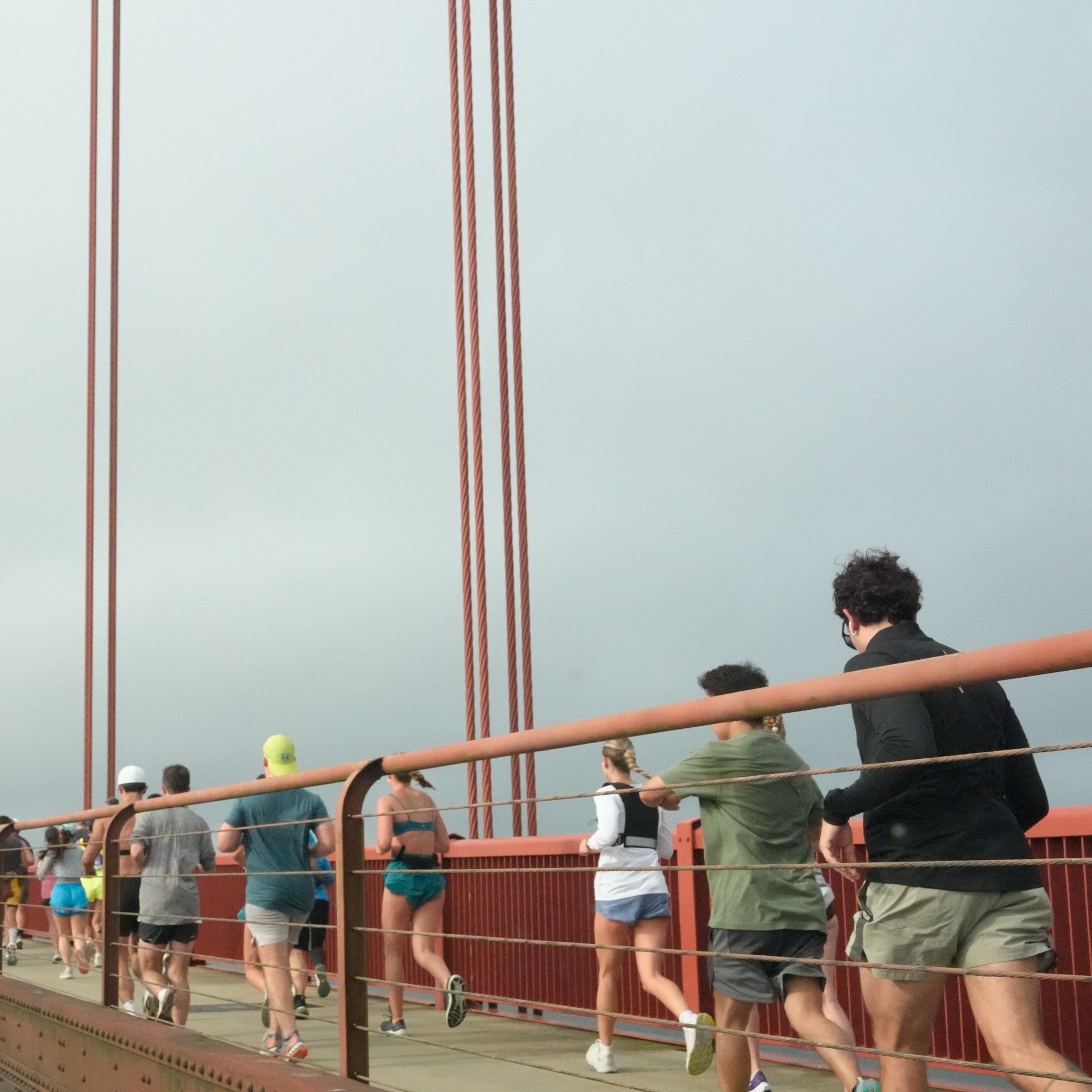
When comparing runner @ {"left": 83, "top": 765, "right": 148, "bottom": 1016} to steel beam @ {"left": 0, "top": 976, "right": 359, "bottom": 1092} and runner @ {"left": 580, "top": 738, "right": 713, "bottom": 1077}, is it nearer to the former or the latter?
steel beam @ {"left": 0, "top": 976, "right": 359, "bottom": 1092}

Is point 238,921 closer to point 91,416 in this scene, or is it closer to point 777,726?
point 777,726

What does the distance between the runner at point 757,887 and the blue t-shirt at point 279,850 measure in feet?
8.98

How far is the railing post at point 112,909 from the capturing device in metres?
5.89

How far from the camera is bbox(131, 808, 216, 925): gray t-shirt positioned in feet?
22.8

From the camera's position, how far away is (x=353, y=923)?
3.70m

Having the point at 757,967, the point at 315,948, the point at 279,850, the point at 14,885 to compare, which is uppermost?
the point at 279,850

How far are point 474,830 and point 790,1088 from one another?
16.3 feet

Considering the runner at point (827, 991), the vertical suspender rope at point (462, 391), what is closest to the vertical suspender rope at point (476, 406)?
the vertical suspender rope at point (462, 391)

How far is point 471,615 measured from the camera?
1370cm

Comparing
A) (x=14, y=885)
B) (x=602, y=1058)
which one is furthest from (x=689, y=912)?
(x=14, y=885)

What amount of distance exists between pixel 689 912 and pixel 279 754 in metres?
1.90

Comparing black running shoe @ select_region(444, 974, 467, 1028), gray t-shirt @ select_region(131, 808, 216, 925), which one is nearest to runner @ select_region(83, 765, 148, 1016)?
gray t-shirt @ select_region(131, 808, 216, 925)

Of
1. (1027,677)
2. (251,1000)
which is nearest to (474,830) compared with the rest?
(251,1000)

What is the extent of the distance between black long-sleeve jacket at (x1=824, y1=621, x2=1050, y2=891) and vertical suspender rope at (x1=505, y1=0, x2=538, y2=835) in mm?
10460
